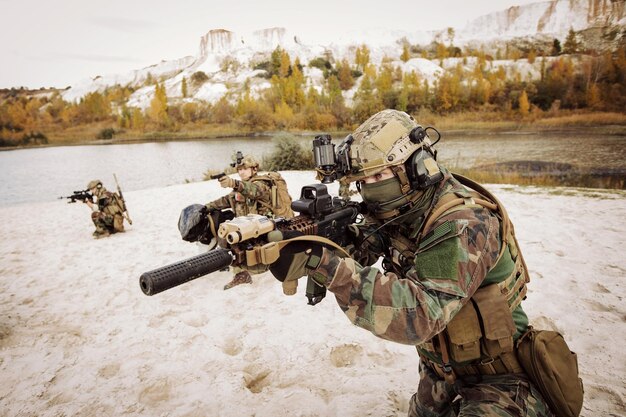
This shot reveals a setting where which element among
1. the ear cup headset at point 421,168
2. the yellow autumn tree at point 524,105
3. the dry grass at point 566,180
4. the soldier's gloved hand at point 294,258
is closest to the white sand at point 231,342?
the soldier's gloved hand at point 294,258

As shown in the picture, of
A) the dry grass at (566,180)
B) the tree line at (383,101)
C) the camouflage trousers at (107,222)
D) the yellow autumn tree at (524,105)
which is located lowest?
the dry grass at (566,180)

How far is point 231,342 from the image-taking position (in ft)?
13.3

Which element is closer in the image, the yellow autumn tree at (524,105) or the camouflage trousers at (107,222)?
the camouflage trousers at (107,222)

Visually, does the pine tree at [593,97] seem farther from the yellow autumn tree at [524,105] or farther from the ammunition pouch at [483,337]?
the ammunition pouch at [483,337]

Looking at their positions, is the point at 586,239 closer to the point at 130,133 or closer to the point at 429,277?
the point at 429,277

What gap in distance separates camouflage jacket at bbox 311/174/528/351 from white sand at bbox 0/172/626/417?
1.94 meters

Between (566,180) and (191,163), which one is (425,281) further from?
(191,163)

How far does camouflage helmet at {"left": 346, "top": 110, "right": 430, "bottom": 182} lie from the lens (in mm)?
1850

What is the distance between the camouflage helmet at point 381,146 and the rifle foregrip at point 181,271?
3.15 ft

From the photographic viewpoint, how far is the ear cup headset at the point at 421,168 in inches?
70.8

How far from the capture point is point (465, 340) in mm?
1678

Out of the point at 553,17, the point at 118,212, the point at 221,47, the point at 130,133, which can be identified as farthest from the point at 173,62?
the point at 118,212

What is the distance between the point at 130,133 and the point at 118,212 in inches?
2677

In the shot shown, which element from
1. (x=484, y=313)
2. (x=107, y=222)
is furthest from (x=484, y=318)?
(x=107, y=222)
